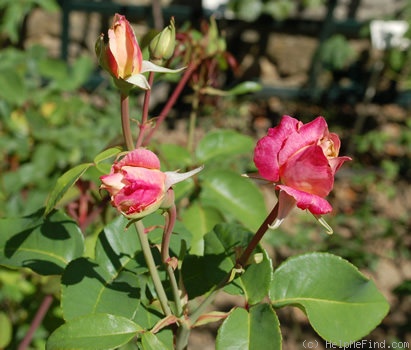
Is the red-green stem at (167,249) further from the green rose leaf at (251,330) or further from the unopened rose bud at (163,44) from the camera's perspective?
the unopened rose bud at (163,44)

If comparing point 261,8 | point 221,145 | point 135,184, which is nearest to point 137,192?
point 135,184

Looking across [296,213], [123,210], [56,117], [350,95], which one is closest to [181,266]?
[123,210]

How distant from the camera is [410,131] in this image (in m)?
3.36

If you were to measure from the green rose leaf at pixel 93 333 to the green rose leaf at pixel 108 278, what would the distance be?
3 centimetres

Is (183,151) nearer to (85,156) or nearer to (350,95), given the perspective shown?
(85,156)

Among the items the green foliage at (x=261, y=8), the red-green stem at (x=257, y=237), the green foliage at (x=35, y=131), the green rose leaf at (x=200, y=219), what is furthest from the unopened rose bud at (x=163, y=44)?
the green foliage at (x=261, y=8)

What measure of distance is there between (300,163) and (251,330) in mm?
202

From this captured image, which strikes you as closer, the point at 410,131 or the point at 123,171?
the point at 123,171

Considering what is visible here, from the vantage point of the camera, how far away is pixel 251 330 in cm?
57

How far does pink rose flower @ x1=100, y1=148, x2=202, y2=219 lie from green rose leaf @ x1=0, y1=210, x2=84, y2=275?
239 millimetres

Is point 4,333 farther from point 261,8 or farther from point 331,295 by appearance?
point 261,8

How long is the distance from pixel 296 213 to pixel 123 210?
2.38 meters

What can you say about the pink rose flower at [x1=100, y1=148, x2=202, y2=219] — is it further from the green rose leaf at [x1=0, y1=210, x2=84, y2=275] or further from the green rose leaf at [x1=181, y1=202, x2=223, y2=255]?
the green rose leaf at [x1=181, y1=202, x2=223, y2=255]

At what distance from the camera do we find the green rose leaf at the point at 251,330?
1.82 feet
